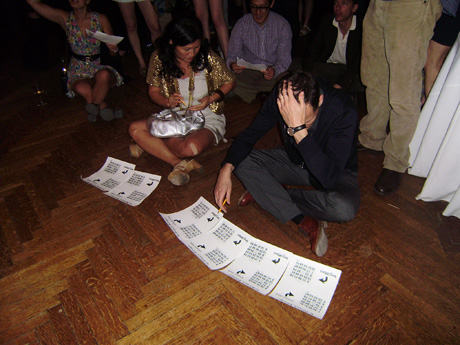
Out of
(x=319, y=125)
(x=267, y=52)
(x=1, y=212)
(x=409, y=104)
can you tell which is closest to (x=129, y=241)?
(x=1, y=212)

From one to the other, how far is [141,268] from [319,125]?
1.09 meters

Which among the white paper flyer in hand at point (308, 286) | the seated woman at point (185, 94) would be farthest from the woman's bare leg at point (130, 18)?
the white paper flyer in hand at point (308, 286)

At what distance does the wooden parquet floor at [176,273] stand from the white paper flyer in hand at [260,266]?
5cm

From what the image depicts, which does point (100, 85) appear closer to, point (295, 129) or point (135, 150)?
point (135, 150)

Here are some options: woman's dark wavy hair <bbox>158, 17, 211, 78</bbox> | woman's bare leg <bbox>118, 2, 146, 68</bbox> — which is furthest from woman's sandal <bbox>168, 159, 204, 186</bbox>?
woman's bare leg <bbox>118, 2, 146, 68</bbox>

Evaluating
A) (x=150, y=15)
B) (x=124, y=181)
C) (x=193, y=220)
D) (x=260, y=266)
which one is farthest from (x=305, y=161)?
(x=150, y=15)

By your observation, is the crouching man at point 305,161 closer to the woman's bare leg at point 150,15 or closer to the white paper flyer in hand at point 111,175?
the white paper flyer in hand at point 111,175

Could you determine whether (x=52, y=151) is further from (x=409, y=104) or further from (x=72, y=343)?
(x=409, y=104)

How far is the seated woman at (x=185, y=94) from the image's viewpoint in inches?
76.4

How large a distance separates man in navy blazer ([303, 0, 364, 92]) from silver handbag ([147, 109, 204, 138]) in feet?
4.16

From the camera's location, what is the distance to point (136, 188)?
1890 millimetres

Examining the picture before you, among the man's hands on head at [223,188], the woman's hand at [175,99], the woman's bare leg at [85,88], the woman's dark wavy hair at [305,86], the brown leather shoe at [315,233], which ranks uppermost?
the woman's dark wavy hair at [305,86]

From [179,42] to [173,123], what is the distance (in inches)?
19.3

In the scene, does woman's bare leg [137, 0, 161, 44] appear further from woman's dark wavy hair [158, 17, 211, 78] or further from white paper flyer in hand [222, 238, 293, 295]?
white paper flyer in hand [222, 238, 293, 295]
